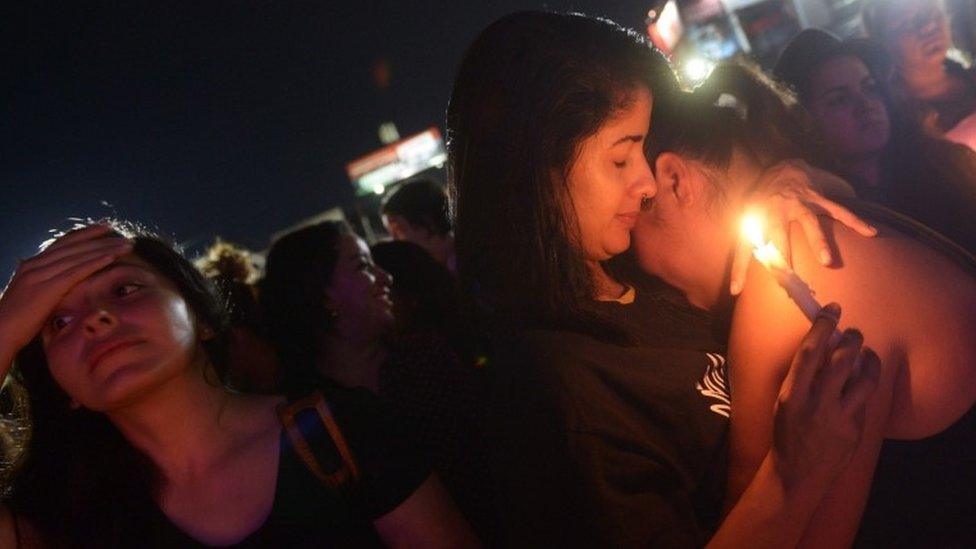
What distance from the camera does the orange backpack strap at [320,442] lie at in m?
1.92

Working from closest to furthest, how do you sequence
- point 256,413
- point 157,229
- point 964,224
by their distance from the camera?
point 256,413, point 157,229, point 964,224

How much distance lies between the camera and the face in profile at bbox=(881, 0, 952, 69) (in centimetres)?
411

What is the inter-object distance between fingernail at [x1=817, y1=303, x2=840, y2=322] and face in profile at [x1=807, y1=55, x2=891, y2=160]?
2964 mm

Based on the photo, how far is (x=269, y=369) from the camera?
12.5 ft

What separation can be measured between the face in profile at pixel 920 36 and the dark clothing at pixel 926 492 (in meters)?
3.83

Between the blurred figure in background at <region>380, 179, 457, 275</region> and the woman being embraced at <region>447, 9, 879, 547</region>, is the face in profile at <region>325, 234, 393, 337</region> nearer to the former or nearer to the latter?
the blurred figure in background at <region>380, 179, 457, 275</region>

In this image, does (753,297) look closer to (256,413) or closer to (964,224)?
(256,413)

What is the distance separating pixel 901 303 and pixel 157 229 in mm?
2909

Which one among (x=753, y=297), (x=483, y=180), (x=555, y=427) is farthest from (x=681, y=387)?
(x=483, y=180)

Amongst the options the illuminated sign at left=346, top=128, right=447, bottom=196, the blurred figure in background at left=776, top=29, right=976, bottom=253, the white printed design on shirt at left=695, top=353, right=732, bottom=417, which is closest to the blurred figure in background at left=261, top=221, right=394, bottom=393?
the white printed design on shirt at left=695, top=353, right=732, bottom=417

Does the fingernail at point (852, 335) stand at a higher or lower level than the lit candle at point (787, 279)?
lower

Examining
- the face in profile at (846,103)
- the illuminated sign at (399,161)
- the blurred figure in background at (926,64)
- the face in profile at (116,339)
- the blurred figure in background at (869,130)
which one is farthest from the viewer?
the illuminated sign at (399,161)

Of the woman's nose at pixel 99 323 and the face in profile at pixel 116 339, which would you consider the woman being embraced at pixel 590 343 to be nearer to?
the face in profile at pixel 116 339

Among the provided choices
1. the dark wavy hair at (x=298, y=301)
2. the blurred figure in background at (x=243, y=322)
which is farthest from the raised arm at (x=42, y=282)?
the dark wavy hair at (x=298, y=301)
